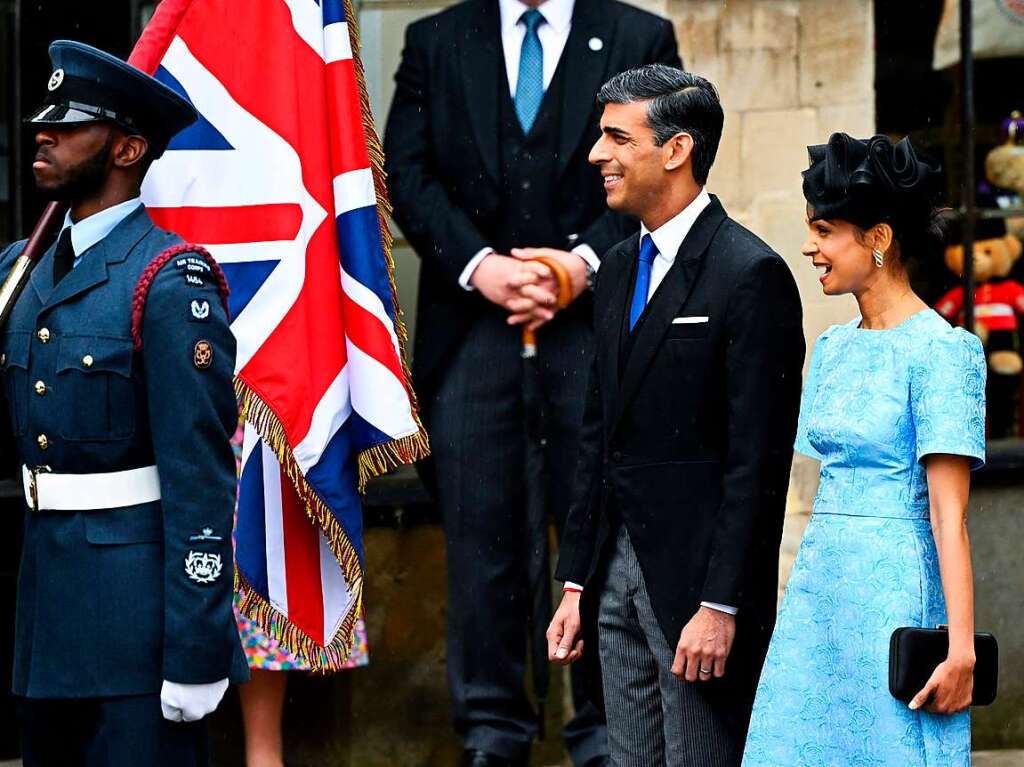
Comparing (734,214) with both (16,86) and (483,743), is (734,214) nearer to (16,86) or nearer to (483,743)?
(483,743)

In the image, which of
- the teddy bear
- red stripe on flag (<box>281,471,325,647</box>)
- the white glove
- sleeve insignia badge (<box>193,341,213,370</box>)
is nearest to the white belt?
sleeve insignia badge (<box>193,341,213,370</box>)

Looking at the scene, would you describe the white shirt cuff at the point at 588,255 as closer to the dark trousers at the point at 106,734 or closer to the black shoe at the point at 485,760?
the black shoe at the point at 485,760

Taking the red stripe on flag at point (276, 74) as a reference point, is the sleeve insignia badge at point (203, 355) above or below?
below

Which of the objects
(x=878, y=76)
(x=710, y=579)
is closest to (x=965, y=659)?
(x=710, y=579)

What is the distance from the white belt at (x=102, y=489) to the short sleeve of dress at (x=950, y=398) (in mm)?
1538

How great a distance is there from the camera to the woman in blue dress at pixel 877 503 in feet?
12.4

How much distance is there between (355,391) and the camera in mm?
4973

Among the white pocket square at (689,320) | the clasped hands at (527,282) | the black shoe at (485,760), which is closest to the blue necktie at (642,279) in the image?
the white pocket square at (689,320)

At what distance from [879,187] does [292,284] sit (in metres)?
1.68

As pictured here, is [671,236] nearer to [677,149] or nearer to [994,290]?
[677,149]

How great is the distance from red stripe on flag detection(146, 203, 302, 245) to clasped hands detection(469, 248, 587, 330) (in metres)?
0.68

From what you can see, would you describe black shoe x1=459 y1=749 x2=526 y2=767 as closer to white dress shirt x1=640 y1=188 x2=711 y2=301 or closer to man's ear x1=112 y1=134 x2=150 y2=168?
white dress shirt x1=640 y1=188 x2=711 y2=301

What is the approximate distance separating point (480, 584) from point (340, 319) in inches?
37.7

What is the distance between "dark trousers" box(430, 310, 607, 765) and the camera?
5441 mm
